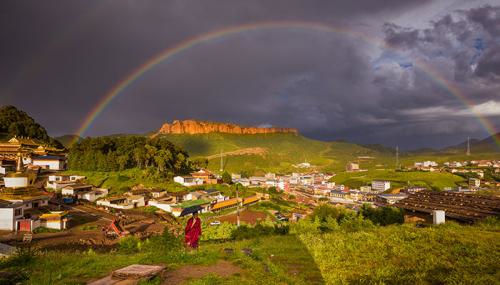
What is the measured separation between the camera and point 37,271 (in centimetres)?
762

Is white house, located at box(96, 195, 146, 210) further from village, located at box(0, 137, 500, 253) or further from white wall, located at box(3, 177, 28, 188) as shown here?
white wall, located at box(3, 177, 28, 188)

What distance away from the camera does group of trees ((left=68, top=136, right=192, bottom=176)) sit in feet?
180

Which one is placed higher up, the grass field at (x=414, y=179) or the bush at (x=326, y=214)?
→ the bush at (x=326, y=214)

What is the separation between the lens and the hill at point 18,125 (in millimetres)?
59125

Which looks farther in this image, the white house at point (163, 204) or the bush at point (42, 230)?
the white house at point (163, 204)

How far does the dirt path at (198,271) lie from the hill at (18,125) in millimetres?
65484

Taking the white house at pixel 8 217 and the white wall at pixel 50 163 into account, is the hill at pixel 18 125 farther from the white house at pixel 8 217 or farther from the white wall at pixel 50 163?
the white house at pixel 8 217

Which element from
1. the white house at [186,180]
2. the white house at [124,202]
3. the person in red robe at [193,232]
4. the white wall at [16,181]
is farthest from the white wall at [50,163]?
the person in red robe at [193,232]

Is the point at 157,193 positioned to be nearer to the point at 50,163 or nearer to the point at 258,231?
the point at 50,163

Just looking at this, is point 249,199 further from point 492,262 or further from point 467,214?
point 492,262

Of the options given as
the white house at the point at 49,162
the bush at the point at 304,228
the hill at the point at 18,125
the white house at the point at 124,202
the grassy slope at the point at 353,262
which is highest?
the hill at the point at 18,125

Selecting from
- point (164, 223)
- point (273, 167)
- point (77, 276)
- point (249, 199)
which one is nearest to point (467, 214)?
point (77, 276)

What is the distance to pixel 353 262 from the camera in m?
8.60

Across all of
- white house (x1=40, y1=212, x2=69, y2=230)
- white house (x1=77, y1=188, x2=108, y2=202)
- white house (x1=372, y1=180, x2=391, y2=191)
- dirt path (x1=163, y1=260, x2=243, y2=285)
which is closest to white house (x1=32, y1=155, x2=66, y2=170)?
white house (x1=77, y1=188, x2=108, y2=202)
